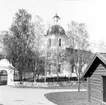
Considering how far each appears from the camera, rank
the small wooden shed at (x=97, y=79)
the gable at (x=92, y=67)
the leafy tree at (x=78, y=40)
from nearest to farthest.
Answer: the small wooden shed at (x=97, y=79)
the gable at (x=92, y=67)
the leafy tree at (x=78, y=40)

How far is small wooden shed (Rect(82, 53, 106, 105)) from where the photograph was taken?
12.0 m

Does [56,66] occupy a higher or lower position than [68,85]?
higher

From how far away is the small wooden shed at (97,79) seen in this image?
12.0m

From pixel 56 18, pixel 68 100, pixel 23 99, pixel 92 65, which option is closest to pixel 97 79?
pixel 92 65

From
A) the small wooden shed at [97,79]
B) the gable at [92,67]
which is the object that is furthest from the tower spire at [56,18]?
the small wooden shed at [97,79]

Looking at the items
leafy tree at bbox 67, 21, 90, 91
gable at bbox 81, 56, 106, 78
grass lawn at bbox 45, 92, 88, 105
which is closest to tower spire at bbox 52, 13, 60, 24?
leafy tree at bbox 67, 21, 90, 91

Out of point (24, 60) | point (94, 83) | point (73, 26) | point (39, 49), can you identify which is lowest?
point (94, 83)

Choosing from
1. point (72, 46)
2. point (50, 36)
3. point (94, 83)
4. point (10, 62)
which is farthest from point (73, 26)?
point (50, 36)

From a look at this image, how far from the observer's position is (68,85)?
1335 inches

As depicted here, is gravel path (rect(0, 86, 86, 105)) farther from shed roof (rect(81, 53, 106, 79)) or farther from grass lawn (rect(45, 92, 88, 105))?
shed roof (rect(81, 53, 106, 79))

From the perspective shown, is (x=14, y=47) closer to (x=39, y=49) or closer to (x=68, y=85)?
(x=39, y=49)

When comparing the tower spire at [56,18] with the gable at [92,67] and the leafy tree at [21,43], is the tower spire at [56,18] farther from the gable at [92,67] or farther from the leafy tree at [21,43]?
the gable at [92,67]

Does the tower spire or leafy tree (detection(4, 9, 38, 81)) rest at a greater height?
the tower spire

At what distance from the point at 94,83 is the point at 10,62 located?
69.8 ft
